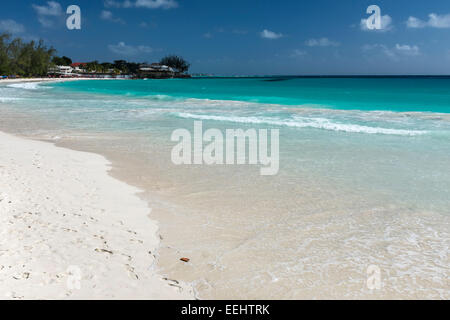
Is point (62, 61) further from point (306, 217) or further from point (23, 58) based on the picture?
point (306, 217)

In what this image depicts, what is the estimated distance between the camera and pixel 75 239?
14.9 feet

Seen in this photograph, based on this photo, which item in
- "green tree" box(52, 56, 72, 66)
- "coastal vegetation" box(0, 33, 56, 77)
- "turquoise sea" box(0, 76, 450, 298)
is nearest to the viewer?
"turquoise sea" box(0, 76, 450, 298)

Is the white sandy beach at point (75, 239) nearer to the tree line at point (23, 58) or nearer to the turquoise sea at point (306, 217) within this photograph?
the turquoise sea at point (306, 217)

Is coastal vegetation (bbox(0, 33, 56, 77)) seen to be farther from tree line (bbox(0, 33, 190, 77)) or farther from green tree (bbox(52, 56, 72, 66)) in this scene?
green tree (bbox(52, 56, 72, 66))

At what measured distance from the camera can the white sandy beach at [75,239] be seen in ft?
11.7

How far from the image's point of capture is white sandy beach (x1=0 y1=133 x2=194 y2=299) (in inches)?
140

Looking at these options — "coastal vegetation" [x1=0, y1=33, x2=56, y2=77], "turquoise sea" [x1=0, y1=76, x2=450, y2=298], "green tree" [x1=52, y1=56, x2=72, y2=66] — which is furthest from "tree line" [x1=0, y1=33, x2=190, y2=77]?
"turquoise sea" [x1=0, y1=76, x2=450, y2=298]

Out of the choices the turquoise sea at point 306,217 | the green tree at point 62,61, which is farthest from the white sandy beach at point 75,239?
the green tree at point 62,61

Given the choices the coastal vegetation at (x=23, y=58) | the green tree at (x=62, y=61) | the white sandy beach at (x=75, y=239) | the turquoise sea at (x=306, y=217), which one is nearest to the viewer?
the white sandy beach at (x=75, y=239)

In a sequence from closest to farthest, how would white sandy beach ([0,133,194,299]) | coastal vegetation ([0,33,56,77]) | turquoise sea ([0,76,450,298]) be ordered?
white sandy beach ([0,133,194,299]), turquoise sea ([0,76,450,298]), coastal vegetation ([0,33,56,77])

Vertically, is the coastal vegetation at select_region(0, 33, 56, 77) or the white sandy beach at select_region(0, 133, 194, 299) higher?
the coastal vegetation at select_region(0, 33, 56, 77)

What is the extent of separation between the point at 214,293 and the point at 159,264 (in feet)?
2.79

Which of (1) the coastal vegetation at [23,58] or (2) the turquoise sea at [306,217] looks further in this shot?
(1) the coastal vegetation at [23,58]
